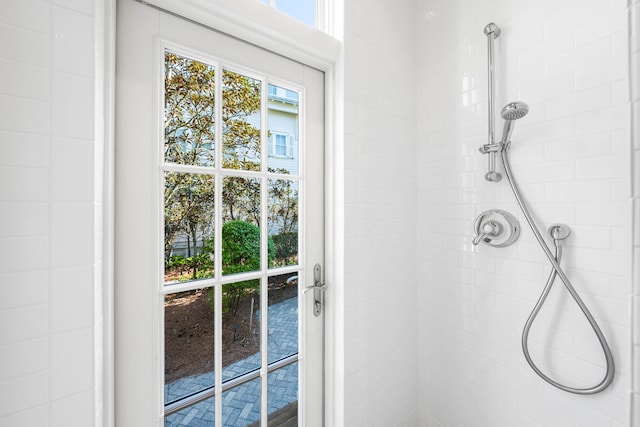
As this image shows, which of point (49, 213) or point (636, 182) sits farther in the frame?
point (49, 213)

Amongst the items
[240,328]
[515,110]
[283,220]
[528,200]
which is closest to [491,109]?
[515,110]

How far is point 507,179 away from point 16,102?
157 cm

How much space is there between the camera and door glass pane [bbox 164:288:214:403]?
93cm

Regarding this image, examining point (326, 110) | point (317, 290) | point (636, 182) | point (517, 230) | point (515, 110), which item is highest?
point (326, 110)

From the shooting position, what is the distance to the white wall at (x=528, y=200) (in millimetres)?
901

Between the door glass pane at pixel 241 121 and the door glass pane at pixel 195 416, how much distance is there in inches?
34.6

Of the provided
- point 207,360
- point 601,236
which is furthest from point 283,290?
point 601,236

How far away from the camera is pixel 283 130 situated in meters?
1.18

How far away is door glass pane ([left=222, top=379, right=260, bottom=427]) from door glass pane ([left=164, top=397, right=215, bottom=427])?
2.2 inches

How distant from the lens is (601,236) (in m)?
0.91

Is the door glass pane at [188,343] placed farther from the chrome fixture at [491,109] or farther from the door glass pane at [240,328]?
the chrome fixture at [491,109]

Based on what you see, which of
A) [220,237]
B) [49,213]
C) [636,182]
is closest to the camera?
[636,182]

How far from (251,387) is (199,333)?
33cm

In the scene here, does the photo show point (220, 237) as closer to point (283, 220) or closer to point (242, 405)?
point (283, 220)
